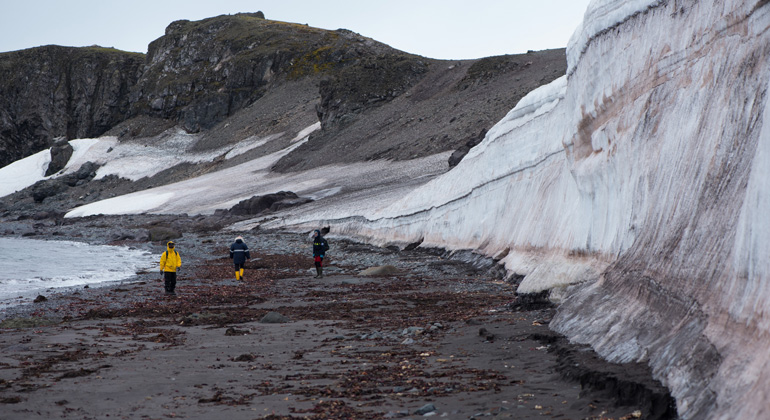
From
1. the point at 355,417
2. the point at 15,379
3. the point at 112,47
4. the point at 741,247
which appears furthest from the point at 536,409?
the point at 112,47

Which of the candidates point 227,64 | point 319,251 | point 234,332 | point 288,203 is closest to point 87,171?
point 227,64

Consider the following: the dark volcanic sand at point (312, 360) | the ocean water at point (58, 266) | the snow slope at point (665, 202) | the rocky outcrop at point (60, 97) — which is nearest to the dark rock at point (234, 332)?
the dark volcanic sand at point (312, 360)

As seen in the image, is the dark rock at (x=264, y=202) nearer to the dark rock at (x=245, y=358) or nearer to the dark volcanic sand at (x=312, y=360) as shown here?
the dark volcanic sand at (x=312, y=360)

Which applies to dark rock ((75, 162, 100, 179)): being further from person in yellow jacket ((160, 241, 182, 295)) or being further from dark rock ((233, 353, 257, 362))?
dark rock ((233, 353, 257, 362))

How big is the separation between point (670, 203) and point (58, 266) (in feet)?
77.3

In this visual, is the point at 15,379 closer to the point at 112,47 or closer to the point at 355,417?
the point at 355,417

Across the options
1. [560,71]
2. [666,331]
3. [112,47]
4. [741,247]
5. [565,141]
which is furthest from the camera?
[112,47]

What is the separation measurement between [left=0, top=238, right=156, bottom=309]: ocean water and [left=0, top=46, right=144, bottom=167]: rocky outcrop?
8520cm

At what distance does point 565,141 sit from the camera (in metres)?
13.9

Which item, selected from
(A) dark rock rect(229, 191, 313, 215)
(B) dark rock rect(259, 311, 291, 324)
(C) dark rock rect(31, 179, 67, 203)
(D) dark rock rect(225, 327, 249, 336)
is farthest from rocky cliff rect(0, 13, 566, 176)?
(D) dark rock rect(225, 327, 249, 336)

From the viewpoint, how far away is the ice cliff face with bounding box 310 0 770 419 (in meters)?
4.71

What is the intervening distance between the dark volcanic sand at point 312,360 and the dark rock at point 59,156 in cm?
8505

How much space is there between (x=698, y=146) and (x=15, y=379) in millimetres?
6989

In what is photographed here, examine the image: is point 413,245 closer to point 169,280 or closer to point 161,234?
point 169,280
